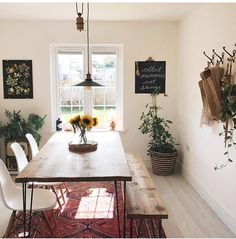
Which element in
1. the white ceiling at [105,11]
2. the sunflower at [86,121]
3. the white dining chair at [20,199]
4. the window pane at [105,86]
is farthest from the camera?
the window pane at [105,86]

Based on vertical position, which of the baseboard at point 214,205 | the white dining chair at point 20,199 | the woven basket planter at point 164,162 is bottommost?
the baseboard at point 214,205

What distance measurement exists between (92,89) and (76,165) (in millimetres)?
2821

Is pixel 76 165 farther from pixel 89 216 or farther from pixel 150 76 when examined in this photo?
pixel 150 76

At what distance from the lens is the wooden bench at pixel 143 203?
8.00ft

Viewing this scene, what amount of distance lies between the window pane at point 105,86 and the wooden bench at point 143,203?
197 cm

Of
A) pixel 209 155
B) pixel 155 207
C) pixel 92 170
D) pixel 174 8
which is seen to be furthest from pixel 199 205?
pixel 174 8

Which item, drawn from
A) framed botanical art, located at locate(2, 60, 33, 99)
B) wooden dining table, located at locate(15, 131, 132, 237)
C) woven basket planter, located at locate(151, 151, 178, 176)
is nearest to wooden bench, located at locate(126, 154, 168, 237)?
wooden dining table, located at locate(15, 131, 132, 237)

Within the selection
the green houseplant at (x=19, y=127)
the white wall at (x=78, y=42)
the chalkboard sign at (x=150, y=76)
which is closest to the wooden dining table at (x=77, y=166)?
the green houseplant at (x=19, y=127)

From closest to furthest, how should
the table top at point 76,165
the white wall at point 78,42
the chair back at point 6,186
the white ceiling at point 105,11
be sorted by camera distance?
the table top at point 76,165 < the chair back at point 6,186 < the white ceiling at point 105,11 < the white wall at point 78,42

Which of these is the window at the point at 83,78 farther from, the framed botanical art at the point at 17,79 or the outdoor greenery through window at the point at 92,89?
the framed botanical art at the point at 17,79

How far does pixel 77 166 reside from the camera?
104 inches

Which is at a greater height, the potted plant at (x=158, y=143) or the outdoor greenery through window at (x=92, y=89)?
the outdoor greenery through window at (x=92, y=89)

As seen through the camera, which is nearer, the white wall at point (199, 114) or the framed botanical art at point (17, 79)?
the white wall at point (199, 114)

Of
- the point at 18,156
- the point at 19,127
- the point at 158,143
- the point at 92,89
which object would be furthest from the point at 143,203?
the point at 92,89
